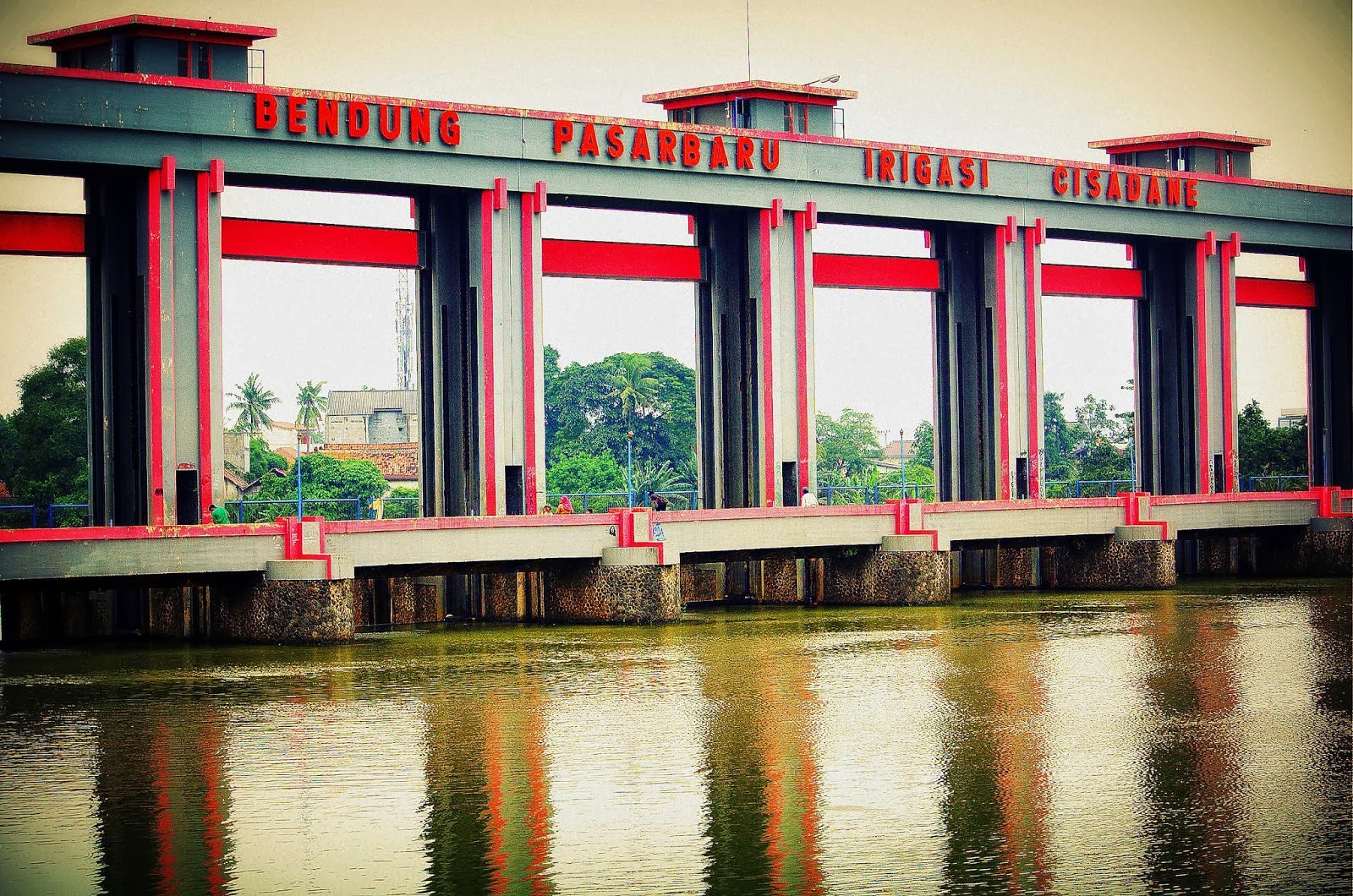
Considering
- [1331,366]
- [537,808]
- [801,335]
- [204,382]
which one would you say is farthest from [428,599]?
[1331,366]

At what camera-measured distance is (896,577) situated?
53.6 m

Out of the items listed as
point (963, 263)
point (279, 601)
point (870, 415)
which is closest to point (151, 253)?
point (279, 601)

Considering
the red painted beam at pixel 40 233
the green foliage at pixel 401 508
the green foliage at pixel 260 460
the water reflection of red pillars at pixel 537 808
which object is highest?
the red painted beam at pixel 40 233

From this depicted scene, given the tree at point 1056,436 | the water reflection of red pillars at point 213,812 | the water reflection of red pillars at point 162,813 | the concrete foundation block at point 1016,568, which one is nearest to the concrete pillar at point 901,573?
the concrete foundation block at point 1016,568

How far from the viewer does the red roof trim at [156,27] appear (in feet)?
156

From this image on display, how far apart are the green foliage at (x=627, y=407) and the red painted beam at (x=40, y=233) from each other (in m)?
75.1

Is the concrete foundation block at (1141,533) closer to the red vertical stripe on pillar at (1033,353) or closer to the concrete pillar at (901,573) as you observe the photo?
the red vertical stripe on pillar at (1033,353)

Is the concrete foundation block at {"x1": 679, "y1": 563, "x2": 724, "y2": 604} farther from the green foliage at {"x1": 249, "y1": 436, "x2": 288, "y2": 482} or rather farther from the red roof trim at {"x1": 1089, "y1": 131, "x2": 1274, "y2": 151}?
the green foliage at {"x1": 249, "y1": 436, "x2": 288, "y2": 482}

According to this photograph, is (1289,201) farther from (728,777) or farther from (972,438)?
(728,777)

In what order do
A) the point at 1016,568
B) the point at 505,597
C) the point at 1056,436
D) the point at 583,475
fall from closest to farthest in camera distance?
1. the point at 505,597
2. the point at 1016,568
3. the point at 583,475
4. the point at 1056,436

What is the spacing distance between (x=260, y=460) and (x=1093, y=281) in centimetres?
7299

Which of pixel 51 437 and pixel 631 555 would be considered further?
pixel 51 437

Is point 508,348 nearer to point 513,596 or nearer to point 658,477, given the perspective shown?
point 513,596

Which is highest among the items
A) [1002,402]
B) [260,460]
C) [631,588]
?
[1002,402]
